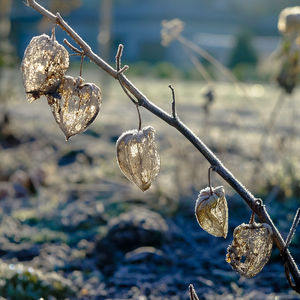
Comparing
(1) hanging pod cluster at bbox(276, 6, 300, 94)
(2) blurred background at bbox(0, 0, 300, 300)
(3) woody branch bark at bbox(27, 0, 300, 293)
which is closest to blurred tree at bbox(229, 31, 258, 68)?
(2) blurred background at bbox(0, 0, 300, 300)

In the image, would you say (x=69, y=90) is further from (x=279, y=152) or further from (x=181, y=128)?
(x=279, y=152)

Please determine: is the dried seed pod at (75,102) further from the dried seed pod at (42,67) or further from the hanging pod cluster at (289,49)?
the hanging pod cluster at (289,49)

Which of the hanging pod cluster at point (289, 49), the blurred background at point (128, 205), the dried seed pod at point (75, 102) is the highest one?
the hanging pod cluster at point (289, 49)

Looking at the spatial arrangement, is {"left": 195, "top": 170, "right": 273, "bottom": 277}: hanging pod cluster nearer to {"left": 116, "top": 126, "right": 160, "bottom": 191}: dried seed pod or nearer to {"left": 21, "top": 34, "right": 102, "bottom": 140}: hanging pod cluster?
{"left": 116, "top": 126, "right": 160, "bottom": 191}: dried seed pod

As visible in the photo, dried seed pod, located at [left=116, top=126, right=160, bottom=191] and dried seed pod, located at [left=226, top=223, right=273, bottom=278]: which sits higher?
dried seed pod, located at [left=116, top=126, right=160, bottom=191]

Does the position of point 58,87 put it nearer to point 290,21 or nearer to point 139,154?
point 139,154

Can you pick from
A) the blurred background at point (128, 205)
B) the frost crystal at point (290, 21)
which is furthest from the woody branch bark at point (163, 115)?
the frost crystal at point (290, 21)

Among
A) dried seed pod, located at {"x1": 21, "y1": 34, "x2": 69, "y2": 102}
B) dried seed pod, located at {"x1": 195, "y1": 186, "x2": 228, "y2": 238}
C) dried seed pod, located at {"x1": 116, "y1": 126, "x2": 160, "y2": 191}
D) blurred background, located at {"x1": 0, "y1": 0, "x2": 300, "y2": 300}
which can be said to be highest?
dried seed pod, located at {"x1": 21, "y1": 34, "x2": 69, "y2": 102}

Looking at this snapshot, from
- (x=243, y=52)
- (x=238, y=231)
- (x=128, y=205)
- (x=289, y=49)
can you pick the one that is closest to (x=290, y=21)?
(x=289, y=49)
